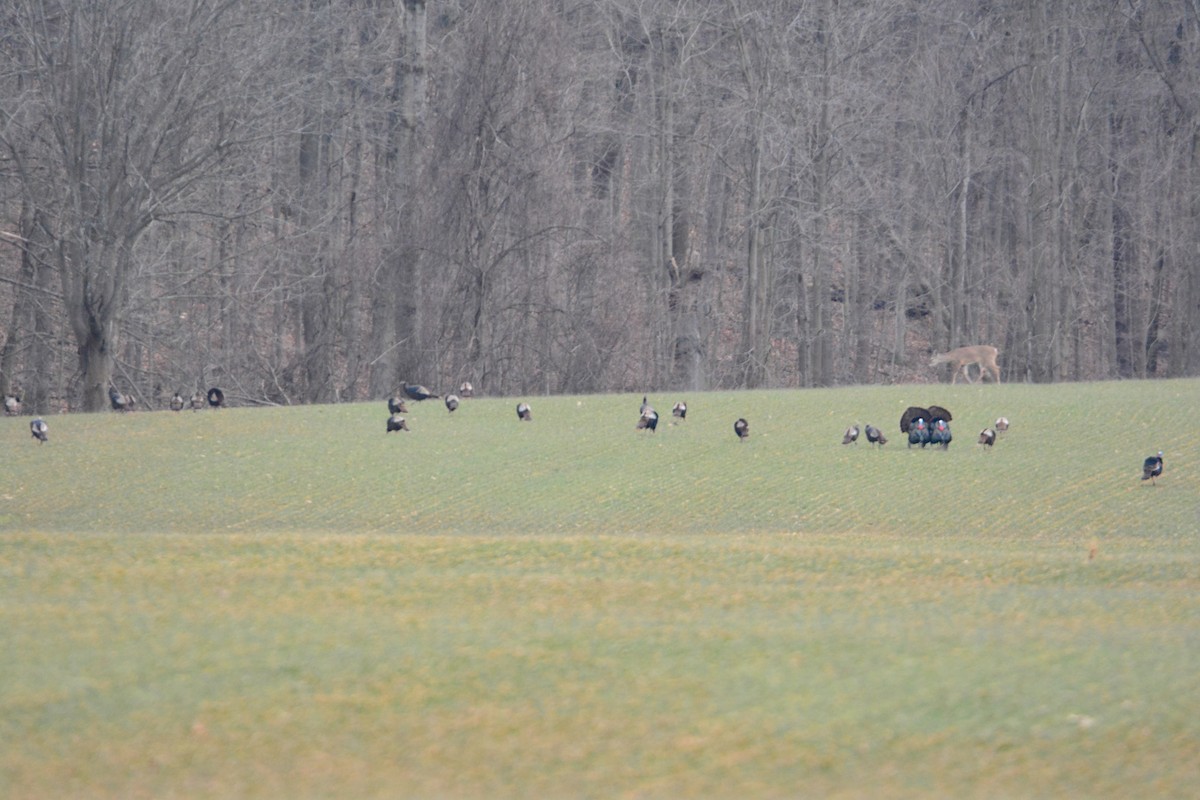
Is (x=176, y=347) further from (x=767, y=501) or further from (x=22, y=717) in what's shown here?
(x=22, y=717)

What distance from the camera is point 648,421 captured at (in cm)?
1605

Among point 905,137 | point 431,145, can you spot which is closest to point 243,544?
point 431,145

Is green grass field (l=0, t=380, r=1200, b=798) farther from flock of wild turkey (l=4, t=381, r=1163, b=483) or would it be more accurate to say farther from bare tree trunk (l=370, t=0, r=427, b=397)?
bare tree trunk (l=370, t=0, r=427, b=397)

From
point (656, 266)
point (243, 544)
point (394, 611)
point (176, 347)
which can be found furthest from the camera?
point (656, 266)

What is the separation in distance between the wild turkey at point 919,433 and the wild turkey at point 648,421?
3007mm

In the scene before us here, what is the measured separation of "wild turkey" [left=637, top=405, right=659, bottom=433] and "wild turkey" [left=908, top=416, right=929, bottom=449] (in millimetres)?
3007

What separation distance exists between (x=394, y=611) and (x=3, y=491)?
7643 millimetres

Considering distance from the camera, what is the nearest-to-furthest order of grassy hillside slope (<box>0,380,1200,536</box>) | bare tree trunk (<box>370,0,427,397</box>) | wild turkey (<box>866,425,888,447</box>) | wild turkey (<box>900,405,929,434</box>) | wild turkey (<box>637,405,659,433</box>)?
grassy hillside slope (<box>0,380,1200,536</box>) → wild turkey (<box>866,425,888,447</box>) → wild turkey (<box>900,405,929,434</box>) → wild turkey (<box>637,405,659,433</box>) → bare tree trunk (<box>370,0,427,397</box>)

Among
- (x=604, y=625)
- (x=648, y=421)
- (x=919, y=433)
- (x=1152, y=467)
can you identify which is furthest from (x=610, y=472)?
(x=604, y=625)

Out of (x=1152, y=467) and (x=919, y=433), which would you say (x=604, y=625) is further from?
(x=919, y=433)

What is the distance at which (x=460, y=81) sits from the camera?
32.6 m

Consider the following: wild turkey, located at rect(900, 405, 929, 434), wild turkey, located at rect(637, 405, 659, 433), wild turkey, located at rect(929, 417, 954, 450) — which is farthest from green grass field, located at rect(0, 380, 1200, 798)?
wild turkey, located at rect(637, 405, 659, 433)

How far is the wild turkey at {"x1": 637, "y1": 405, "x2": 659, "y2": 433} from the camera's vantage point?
16.0 m

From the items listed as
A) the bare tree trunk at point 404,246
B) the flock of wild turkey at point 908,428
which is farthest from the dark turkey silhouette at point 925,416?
the bare tree trunk at point 404,246
